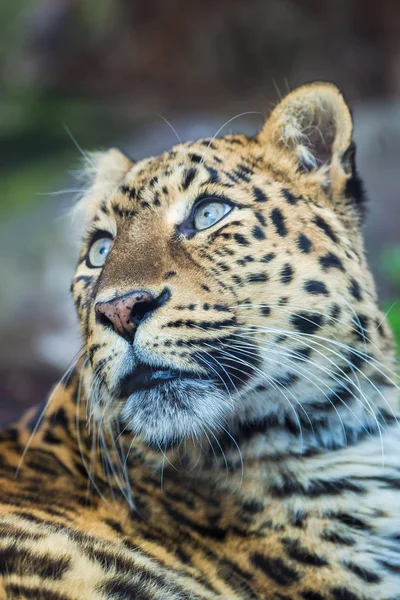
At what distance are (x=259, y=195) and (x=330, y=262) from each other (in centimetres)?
42

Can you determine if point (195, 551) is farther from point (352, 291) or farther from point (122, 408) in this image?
point (352, 291)

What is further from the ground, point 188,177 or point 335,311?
point 188,177

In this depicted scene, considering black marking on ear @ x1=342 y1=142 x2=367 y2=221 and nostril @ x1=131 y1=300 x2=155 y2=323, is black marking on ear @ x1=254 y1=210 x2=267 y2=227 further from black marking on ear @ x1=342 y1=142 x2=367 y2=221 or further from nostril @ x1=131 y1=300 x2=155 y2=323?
nostril @ x1=131 y1=300 x2=155 y2=323

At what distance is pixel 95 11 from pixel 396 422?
543 inches

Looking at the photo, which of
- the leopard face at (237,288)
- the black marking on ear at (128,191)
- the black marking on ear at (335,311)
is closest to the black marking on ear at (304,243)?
the leopard face at (237,288)

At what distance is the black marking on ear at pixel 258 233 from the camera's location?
3.08 m

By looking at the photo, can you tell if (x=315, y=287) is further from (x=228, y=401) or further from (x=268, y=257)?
(x=228, y=401)

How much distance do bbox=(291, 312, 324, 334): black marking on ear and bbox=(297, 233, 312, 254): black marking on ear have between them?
0.82ft

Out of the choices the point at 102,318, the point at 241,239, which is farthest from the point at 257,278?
the point at 102,318

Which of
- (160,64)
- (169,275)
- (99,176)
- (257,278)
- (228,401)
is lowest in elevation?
(228,401)

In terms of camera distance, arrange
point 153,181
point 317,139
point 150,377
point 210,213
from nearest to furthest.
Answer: point 150,377
point 210,213
point 153,181
point 317,139

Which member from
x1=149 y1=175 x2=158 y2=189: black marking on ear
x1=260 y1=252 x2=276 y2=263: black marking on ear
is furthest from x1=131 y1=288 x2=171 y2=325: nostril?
x1=149 y1=175 x2=158 y2=189: black marking on ear

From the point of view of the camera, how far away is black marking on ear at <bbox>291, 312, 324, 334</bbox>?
2.97 meters

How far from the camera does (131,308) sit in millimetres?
2701
